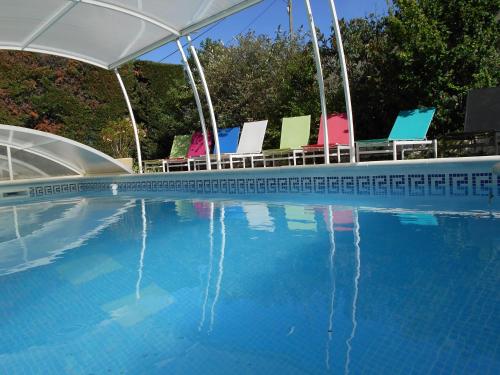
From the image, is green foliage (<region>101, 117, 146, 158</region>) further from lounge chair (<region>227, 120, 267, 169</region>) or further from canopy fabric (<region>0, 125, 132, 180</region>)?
lounge chair (<region>227, 120, 267, 169</region>)

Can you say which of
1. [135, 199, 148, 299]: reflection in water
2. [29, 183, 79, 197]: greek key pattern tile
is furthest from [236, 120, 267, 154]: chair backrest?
[29, 183, 79, 197]: greek key pattern tile

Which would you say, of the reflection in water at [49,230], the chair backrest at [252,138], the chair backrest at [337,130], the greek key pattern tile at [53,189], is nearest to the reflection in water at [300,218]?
the reflection in water at [49,230]

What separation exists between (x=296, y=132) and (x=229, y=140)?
215cm

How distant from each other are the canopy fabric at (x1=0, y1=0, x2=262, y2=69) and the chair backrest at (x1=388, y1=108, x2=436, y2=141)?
3697 mm

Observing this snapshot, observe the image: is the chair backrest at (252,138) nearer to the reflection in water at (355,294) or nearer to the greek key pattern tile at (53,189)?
the greek key pattern tile at (53,189)

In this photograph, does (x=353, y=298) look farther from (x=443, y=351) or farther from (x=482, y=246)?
(x=482, y=246)

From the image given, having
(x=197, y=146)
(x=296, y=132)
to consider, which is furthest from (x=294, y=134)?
(x=197, y=146)

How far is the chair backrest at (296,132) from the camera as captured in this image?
29.6 feet

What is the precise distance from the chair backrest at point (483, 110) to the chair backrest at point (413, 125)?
0.68m

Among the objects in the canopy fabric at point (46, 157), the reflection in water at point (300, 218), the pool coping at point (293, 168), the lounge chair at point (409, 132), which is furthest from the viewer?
the canopy fabric at point (46, 157)

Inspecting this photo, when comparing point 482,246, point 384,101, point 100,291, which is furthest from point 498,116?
point 100,291

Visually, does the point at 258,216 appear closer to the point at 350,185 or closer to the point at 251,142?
the point at 350,185

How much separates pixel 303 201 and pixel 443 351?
456 centimetres

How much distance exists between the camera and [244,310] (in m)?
2.16
